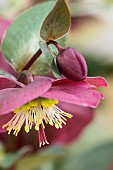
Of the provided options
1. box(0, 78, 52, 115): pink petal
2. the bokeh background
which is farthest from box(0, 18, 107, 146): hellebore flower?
the bokeh background

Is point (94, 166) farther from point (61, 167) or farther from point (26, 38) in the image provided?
point (26, 38)

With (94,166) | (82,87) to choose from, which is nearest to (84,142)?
(94,166)

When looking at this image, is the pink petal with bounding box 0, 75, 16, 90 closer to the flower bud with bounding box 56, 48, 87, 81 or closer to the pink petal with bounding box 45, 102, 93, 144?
the flower bud with bounding box 56, 48, 87, 81

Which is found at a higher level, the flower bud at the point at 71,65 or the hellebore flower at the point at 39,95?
the flower bud at the point at 71,65

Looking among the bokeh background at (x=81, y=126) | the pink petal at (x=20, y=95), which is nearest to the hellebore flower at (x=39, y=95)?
the pink petal at (x=20, y=95)

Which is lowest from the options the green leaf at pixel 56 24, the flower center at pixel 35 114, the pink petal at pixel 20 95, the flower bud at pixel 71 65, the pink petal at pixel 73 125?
the pink petal at pixel 73 125

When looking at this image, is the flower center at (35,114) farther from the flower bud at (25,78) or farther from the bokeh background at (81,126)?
the bokeh background at (81,126)
